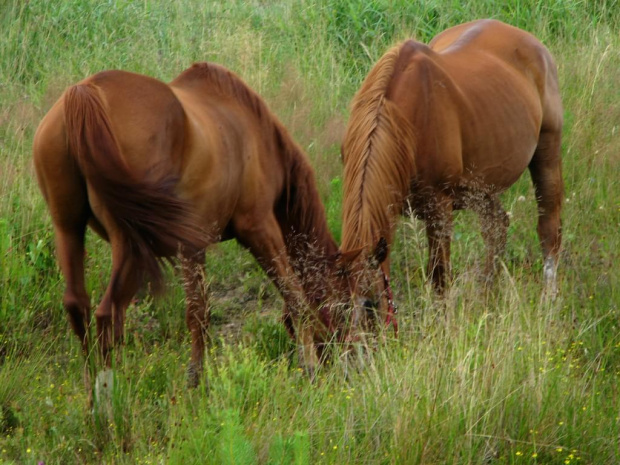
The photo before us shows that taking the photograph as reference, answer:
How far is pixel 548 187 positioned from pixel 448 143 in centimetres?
142

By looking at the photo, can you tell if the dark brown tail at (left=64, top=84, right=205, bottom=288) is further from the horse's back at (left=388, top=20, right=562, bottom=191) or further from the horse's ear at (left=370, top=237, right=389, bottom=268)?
the horse's back at (left=388, top=20, right=562, bottom=191)

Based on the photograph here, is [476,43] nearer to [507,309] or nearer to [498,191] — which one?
[498,191]

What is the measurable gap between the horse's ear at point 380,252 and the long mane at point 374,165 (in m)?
0.05

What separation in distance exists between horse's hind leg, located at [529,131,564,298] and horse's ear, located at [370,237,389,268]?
6.47ft

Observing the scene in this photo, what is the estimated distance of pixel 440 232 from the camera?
4.85 meters

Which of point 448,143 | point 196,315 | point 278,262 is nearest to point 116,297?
point 196,315

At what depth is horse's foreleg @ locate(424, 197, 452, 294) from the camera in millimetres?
4910

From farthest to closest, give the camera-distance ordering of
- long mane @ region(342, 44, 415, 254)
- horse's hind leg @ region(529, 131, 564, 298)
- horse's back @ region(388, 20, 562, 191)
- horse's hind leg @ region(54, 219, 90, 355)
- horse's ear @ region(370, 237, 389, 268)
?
horse's hind leg @ region(529, 131, 564, 298) < horse's back @ region(388, 20, 562, 191) < long mane @ region(342, 44, 415, 254) < horse's ear @ region(370, 237, 389, 268) < horse's hind leg @ region(54, 219, 90, 355)

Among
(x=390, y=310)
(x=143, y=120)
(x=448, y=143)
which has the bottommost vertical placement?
(x=390, y=310)

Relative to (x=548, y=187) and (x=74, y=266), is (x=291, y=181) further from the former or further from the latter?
(x=548, y=187)

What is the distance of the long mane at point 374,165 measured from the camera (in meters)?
4.49

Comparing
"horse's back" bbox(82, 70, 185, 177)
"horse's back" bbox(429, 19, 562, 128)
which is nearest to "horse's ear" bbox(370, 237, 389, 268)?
"horse's back" bbox(82, 70, 185, 177)

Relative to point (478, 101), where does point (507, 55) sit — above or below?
above

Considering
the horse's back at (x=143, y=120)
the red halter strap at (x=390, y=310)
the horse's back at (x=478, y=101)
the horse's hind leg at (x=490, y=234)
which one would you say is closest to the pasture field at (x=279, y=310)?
the red halter strap at (x=390, y=310)
